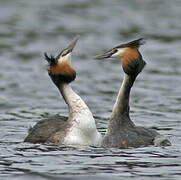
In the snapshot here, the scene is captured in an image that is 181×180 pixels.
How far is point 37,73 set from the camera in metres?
23.5

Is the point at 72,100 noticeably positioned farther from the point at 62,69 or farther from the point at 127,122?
the point at 127,122

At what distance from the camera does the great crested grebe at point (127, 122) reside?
44.5 ft

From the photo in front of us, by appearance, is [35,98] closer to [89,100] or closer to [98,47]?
[89,100]

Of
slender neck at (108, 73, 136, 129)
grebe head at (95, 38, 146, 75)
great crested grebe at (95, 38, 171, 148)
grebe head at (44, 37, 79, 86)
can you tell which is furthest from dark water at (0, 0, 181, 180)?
grebe head at (95, 38, 146, 75)

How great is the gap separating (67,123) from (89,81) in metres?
8.30

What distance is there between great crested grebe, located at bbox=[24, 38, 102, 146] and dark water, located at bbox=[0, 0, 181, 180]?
Result: 9.4 inches

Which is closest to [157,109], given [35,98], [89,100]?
[89,100]

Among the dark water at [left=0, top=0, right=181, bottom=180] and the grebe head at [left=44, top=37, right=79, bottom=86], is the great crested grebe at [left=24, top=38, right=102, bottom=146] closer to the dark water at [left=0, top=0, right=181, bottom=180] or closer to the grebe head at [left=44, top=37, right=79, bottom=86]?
the grebe head at [left=44, top=37, right=79, bottom=86]

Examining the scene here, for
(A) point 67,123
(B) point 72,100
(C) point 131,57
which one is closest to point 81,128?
Result: (A) point 67,123

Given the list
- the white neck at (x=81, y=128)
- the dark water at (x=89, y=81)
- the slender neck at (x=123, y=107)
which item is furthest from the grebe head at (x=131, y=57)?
the dark water at (x=89, y=81)

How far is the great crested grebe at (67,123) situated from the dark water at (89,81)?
24 centimetres

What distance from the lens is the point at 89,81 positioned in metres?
22.2

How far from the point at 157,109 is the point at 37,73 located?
6121 millimetres

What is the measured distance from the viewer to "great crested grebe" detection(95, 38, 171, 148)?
13.6 m
